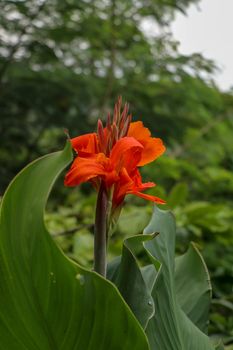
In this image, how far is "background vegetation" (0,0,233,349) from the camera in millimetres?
3105

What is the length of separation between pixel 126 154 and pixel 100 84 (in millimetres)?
2662

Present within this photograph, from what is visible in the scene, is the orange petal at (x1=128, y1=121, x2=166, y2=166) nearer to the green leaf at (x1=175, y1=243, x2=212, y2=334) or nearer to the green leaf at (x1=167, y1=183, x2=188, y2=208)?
the green leaf at (x1=175, y1=243, x2=212, y2=334)

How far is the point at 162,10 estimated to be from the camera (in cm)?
326

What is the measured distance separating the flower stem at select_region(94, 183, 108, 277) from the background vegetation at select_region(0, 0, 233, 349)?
2.07 m

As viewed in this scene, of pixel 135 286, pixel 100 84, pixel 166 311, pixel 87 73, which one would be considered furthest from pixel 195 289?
pixel 87 73

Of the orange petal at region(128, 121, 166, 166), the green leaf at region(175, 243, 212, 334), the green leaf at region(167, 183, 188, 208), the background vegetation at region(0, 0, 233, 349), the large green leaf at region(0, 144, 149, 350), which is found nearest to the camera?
the large green leaf at region(0, 144, 149, 350)

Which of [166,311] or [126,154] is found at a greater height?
[126,154]

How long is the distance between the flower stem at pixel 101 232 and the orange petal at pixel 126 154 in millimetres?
37

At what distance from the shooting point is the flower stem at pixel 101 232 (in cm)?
72

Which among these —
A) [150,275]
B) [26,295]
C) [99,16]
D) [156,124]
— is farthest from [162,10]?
[26,295]

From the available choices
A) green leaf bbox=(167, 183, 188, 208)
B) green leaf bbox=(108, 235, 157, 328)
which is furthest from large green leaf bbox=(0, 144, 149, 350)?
green leaf bbox=(167, 183, 188, 208)

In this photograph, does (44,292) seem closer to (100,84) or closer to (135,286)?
(135,286)

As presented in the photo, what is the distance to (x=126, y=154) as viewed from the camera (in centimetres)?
73

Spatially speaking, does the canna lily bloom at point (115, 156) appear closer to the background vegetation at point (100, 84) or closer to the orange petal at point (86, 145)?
the orange petal at point (86, 145)
